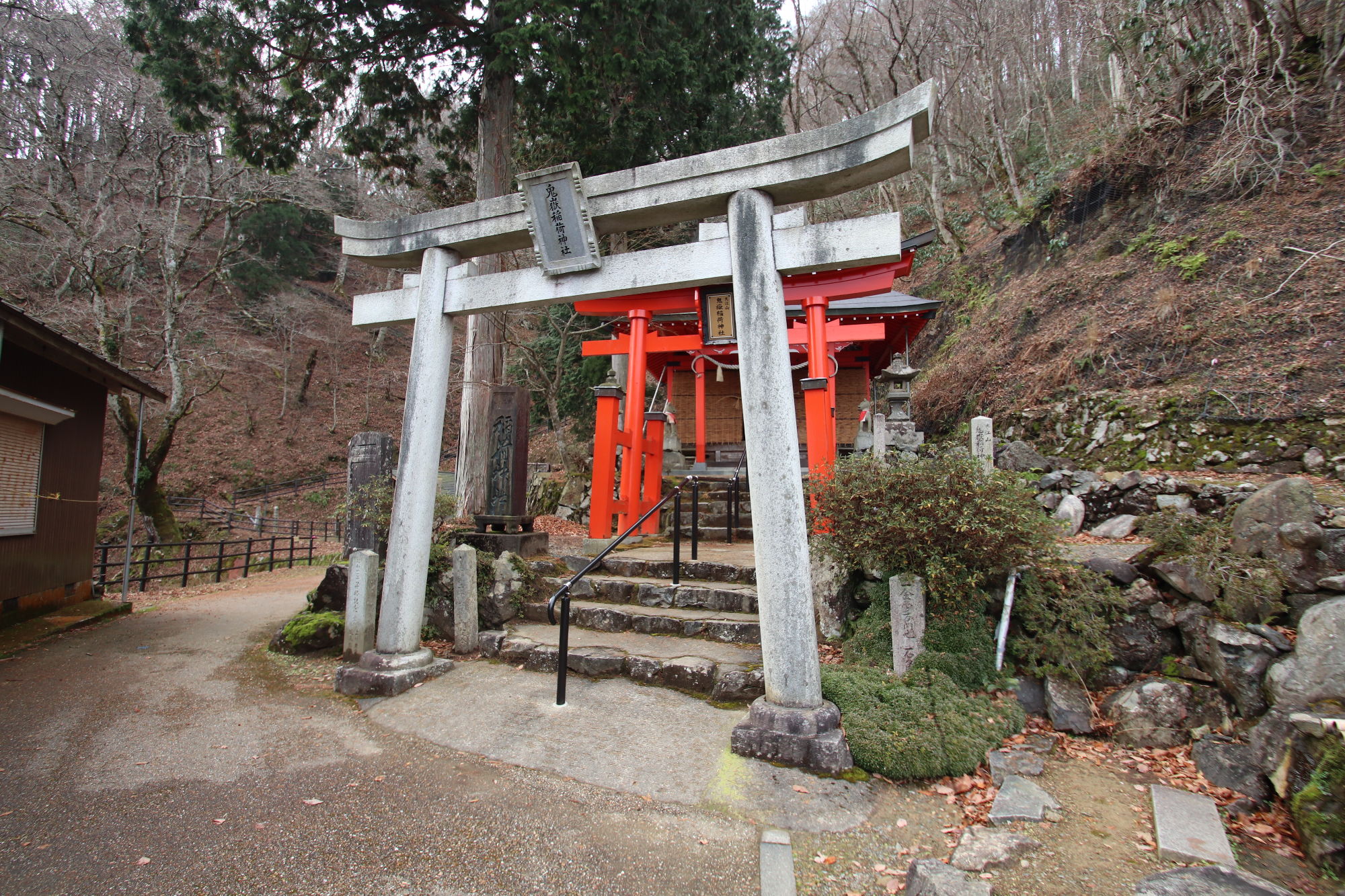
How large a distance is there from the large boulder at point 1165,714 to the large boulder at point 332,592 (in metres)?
6.36

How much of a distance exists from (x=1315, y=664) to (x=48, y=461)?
433 inches

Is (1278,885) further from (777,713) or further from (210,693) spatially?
(210,693)

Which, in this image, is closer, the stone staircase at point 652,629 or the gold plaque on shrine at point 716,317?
the stone staircase at point 652,629

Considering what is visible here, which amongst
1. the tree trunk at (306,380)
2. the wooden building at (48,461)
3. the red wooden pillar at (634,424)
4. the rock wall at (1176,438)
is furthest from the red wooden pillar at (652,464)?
the tree trunk at (306,380)

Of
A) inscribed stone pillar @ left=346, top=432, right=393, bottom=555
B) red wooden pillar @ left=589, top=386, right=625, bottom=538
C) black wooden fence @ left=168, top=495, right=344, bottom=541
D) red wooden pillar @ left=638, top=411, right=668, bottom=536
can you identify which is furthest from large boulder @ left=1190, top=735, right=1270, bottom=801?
black wooden fence @ left=168, top=495, right=344, bottom=541

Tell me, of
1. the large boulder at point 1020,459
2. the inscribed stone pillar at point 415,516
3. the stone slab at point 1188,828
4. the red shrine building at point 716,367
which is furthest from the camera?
the large boulder at point 1020,459

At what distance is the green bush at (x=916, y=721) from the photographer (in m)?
3.46

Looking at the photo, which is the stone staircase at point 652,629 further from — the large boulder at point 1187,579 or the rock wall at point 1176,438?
the rock wall at point 1176,438

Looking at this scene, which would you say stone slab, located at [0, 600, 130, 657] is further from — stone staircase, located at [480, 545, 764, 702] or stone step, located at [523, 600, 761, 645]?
stone step, located at [523, 600, 761, 645]

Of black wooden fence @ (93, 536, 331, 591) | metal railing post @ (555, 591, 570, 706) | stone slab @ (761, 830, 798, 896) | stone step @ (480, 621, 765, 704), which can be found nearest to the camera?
stone slab @ (761, 830, 798, 896)

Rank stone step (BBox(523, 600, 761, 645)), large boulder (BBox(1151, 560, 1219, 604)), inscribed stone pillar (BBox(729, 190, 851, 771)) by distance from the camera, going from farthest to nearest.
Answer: stone step (BBox(523, 600, 761, 645)), large boulder (BBox(1151, 560, 1219, 604)), inscribed stone pillar (BBox(729, 190, 851, 771))

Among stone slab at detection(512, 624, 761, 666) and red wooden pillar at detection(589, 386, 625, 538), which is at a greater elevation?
red wooden pillar at detection(589, 386, 625, 538)

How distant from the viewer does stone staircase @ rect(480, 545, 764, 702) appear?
4.54 meters

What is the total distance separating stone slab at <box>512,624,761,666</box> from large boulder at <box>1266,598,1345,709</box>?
116 inches
